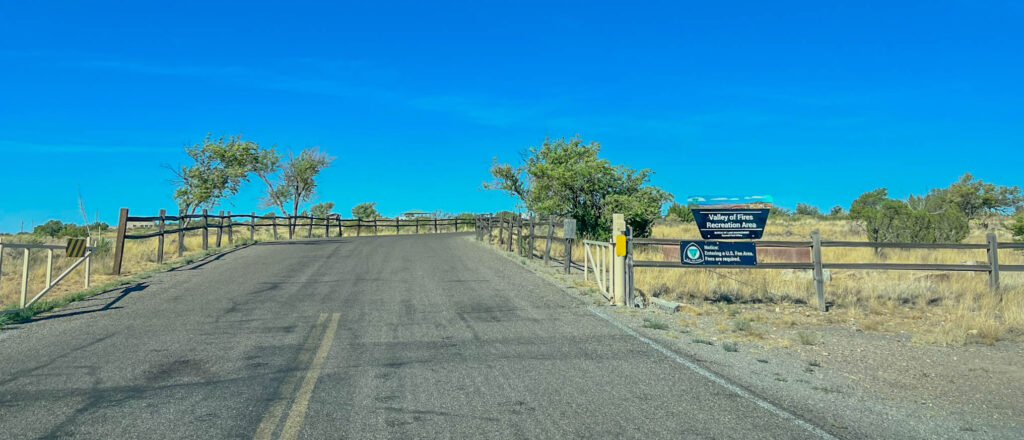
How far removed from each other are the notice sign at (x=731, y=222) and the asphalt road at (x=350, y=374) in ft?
9.96

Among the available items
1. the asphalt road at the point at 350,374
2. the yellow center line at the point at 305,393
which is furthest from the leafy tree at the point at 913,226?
the yellow center line at the point at 305,393

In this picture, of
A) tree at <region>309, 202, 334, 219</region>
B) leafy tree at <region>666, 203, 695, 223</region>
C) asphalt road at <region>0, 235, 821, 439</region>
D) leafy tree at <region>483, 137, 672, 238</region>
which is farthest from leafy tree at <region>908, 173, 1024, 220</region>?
tree at <region>309, 202, 334, 219</region>

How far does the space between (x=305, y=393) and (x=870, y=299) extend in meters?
10.8

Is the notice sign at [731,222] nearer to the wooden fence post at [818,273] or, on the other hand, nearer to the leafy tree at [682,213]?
the wooden fence post at [818,273]

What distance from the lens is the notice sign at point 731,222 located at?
40.3 feet

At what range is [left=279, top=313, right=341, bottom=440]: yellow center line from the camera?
4.63 meters

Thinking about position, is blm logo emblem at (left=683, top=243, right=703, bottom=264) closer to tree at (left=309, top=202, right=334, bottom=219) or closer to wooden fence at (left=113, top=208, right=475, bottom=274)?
wooden fence at (left=113, top=208, right=475, bottom=274)

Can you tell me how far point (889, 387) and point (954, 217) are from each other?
24.8 meters

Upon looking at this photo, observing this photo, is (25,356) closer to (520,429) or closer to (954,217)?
(520,429)

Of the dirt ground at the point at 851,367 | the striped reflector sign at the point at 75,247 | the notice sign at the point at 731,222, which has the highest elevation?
the notice sign at the point at 731,222

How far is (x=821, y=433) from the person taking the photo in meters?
4.77

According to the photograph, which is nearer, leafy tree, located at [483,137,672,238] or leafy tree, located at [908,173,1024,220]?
leafy tree, located at [483,137,672,238]

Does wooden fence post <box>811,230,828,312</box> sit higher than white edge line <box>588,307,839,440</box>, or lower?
higher

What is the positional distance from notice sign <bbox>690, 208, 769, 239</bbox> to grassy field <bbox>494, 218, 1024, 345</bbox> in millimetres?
1261
